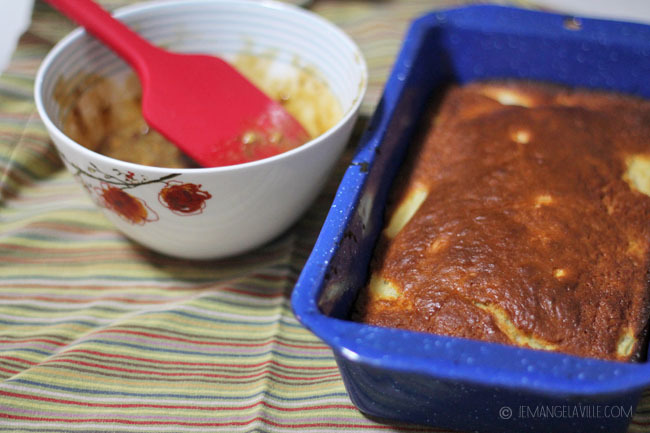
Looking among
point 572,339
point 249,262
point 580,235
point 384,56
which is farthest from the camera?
point 384,56

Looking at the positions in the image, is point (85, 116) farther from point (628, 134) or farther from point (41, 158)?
point (628, 134)

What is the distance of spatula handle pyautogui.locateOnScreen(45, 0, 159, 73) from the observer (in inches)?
44.3

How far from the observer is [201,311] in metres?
1.04

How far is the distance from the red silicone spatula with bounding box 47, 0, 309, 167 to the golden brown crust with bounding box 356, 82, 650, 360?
26cm

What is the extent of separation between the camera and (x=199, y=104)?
1.10 m

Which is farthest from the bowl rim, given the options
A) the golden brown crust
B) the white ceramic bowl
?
the golden brown crust

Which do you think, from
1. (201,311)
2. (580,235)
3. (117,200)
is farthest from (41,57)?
(580,235)

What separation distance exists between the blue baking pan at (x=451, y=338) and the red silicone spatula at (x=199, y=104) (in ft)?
0.71

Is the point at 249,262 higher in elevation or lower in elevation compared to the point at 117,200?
lower

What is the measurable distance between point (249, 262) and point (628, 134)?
0.71 meters

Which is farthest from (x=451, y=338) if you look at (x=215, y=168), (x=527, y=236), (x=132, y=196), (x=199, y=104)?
(x=199, y=104)

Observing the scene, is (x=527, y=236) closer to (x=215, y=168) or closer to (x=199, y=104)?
Answer: (x=215, y=168)

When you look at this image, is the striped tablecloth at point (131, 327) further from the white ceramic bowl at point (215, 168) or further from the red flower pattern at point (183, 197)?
the red flower pattern at point (183, 197)

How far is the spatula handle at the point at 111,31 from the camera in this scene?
1125 mm
